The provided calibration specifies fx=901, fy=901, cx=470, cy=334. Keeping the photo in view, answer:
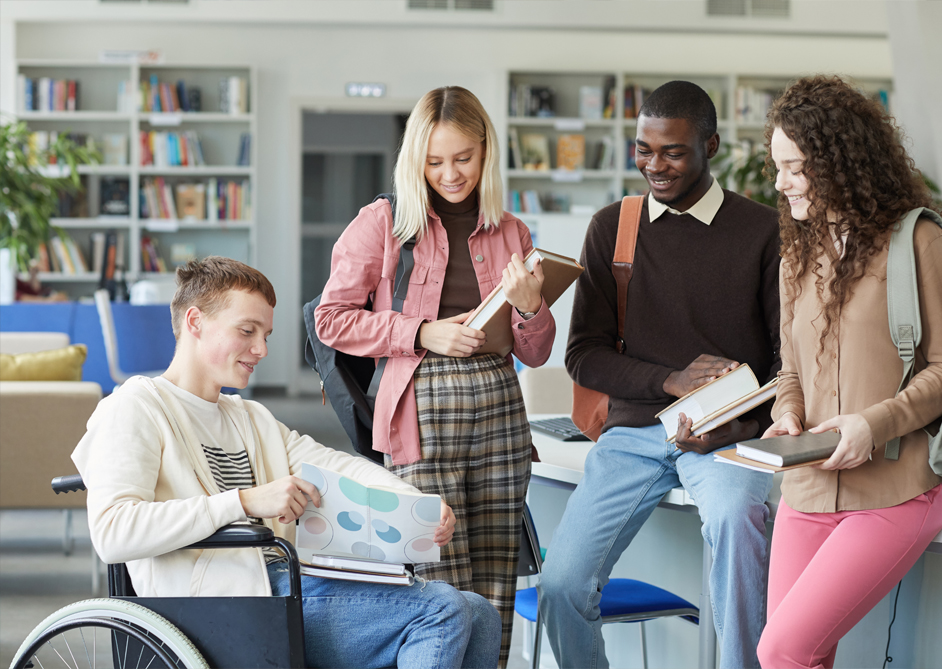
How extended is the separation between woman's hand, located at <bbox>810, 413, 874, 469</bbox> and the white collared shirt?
691 mm

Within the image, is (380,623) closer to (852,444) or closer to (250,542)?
(250,542)

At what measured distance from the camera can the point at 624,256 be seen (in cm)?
203

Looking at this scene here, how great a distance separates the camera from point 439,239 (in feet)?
6.15

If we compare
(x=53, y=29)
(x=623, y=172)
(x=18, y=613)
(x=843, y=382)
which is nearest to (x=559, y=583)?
(x=843, y=382)

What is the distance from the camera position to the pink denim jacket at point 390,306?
5.92ft

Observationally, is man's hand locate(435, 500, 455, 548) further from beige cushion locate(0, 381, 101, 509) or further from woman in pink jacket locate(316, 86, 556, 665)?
beige cushion locate(0, 381, 101, 509)

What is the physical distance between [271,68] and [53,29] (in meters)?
1.92

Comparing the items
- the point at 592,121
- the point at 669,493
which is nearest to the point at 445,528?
the point at 669,493

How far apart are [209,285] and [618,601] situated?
3.65 ft

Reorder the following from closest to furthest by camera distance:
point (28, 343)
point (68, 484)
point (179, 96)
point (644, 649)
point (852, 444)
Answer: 1. point (852, 444)
2. point (68, 484)
3. point (644, 649)
4. point (28, 343)
5. point (179, 96)

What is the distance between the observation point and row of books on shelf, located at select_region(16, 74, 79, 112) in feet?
25.7

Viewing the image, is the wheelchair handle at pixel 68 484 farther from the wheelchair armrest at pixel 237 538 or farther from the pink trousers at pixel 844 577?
the pink trousers at pixel 844 577

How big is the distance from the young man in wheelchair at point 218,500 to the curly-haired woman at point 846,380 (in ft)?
1.74

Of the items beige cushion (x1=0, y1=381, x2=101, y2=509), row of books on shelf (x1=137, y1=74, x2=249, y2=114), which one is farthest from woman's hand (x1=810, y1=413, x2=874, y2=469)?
row of books on shelf (x1=137, y1=74, x2=249, y2=114)
